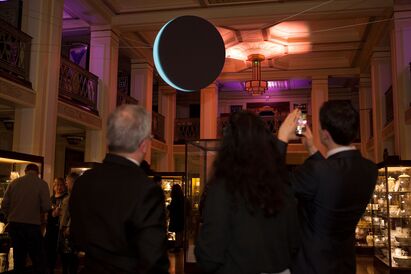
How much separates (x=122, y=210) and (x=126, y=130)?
35 cm

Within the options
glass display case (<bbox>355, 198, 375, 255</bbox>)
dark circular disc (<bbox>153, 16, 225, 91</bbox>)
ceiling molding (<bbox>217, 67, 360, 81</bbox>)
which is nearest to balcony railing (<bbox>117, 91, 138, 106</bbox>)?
ceiling molding (<bbox>217, 67, 360, 81</bbox>)

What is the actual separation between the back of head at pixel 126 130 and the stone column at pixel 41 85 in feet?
19.0

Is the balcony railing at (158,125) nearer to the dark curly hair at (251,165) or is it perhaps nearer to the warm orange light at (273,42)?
the warm orange light at (273,42)

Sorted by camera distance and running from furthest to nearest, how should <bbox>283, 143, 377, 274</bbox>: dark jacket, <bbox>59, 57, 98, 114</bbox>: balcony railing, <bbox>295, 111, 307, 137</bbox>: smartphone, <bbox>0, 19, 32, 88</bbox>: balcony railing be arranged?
<bbox>59, 57, 98, 114</bbox>: balcony railing, <bbox>0, 19, 32, 88</bbox>: balcony railing, <bbox>295, 111, 307, 137</bbox>: smartphone, <bbox>283, 143, 377, 274</bbox>: dark jacket

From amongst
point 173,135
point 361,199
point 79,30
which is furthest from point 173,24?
point 173,135

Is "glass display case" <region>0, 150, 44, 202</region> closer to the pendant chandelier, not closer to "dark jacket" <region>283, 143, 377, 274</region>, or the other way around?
"dark jacket" <region>283, 143, 377, 274</region>

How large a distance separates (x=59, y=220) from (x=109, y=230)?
498 centimetres

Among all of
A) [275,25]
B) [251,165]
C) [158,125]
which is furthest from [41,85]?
[158,125]

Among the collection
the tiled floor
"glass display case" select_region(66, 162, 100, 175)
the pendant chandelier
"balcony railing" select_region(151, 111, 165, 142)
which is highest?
the pendant chandelier

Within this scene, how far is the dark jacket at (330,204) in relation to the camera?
209 centimetres

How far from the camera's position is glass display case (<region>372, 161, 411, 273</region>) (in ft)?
24.2

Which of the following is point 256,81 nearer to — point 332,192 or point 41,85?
point 41,85

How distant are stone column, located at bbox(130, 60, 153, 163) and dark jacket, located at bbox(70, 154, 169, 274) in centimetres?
1044

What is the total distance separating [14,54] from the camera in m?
6.85
